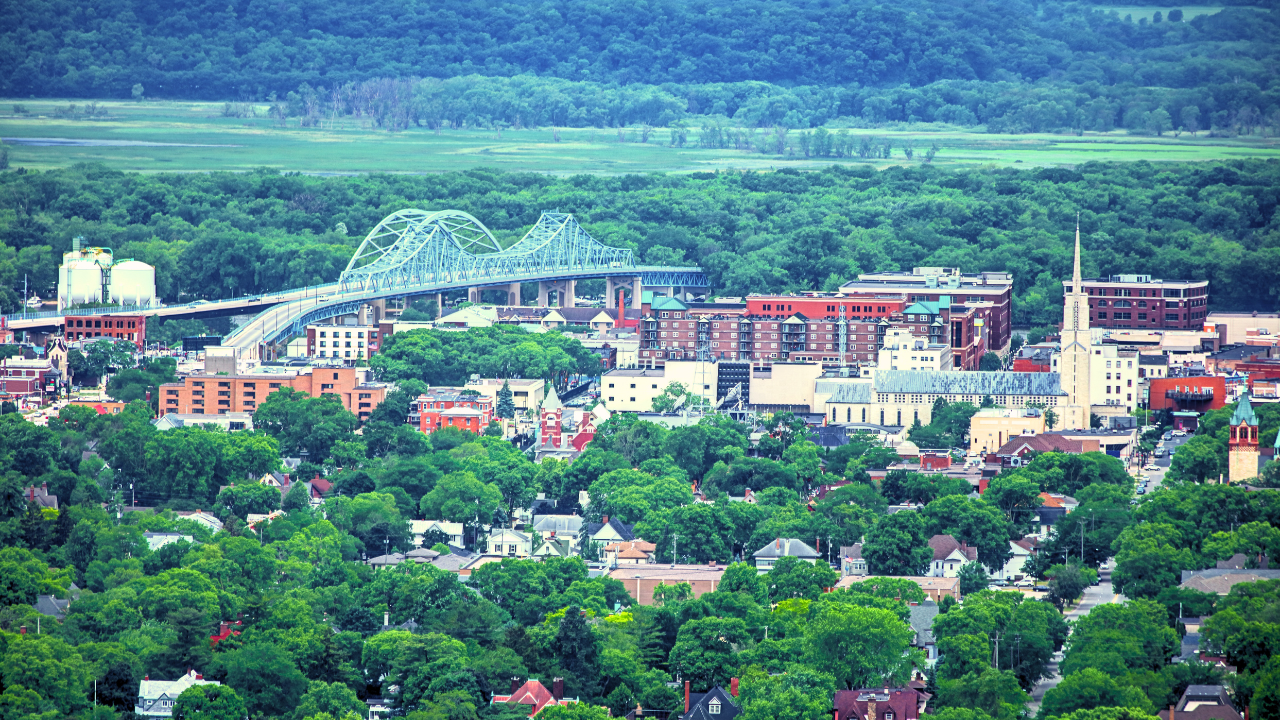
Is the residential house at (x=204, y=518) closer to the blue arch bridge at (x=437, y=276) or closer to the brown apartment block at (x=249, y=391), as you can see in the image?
the brown apartment block at (x=249, y=391)

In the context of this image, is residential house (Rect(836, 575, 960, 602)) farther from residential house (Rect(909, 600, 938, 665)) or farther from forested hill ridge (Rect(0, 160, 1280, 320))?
forested hill ridge (Rect(0, 160, 1280, 320))

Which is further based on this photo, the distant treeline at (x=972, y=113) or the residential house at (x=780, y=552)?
the distant treeline at (x=972, y=113)

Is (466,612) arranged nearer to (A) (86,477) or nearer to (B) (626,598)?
(B) (626,598)

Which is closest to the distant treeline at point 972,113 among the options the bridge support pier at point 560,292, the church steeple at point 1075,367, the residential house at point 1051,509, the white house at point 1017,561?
the bridge support pier at point 560,292

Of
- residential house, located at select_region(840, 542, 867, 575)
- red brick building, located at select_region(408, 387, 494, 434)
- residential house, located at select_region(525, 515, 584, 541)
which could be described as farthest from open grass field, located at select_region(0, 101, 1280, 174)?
residential house, located at select_region(840, 542, 867, 575)

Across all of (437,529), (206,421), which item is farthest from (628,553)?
(206,421)
